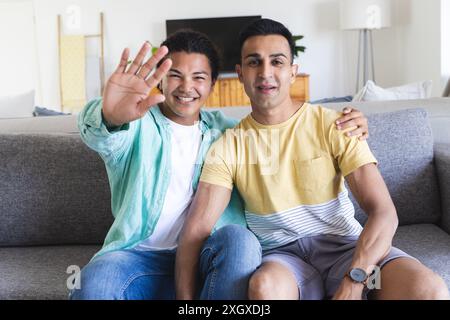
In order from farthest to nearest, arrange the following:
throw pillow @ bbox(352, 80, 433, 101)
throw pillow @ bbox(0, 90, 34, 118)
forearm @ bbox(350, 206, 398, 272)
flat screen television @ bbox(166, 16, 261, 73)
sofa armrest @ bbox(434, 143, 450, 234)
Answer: flat screen television @ bbox(166, 16, 261, 73)
throw pillow @ bbox(0, 90, 34, 118)
throw pillow @ bbox(352, 80, 433, 101)
sofa armrest @ bbox(434, 143, 450, 234)
forearm @ bbox(350, 206, 398, 272)

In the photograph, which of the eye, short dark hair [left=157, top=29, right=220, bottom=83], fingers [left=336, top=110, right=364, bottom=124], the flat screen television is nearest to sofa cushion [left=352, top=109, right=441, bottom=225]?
fingers [left=336, top=110, right=364, bottom=124]

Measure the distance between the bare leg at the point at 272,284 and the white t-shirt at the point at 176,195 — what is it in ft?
0.99

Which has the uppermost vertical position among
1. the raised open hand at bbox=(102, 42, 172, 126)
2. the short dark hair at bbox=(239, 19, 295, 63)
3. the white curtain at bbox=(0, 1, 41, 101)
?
the white curtain at bbox=(0, 1, 41, 101)

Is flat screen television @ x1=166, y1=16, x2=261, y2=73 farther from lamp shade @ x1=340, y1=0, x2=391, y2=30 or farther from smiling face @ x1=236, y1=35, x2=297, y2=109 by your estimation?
smiling face @ x1=236, y1=35, x2=297, y2=109

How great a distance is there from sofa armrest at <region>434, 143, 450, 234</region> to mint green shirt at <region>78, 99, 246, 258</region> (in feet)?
2.52

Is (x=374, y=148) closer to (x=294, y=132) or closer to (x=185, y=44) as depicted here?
(x=294, y=132)

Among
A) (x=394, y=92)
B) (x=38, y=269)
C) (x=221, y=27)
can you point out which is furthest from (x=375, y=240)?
(x=221, y=27)

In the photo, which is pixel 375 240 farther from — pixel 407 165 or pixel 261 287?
pixel 407 165

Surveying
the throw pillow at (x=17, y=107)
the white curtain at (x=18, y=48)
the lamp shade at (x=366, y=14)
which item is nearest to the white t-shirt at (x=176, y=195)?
the throw pillow at (x=17, y=107)

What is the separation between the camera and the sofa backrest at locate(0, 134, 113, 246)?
1.84m

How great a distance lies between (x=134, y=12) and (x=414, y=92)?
169 inches

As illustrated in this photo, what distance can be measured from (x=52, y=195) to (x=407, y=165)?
3.99ft

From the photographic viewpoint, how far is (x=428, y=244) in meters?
1.64

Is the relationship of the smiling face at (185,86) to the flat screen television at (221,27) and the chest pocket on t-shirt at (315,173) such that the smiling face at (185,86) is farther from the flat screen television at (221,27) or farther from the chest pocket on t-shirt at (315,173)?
the flat screen television at (221,27)
